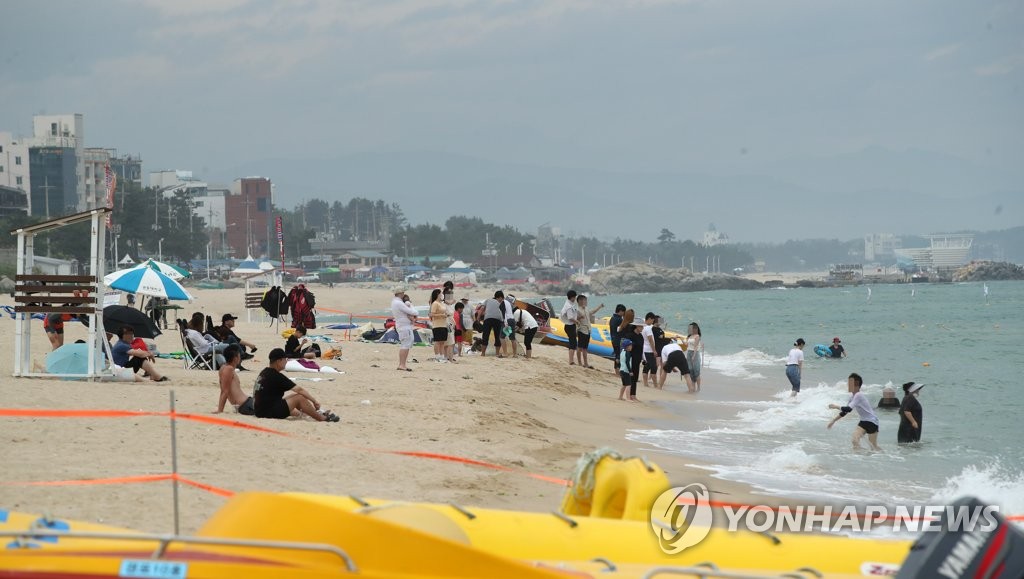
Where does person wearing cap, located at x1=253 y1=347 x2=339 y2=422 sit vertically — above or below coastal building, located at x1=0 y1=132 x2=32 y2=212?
below

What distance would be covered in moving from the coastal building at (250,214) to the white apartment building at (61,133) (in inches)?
1212

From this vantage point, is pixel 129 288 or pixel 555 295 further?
pixel 555 295

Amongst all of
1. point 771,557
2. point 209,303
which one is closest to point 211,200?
point 209,303

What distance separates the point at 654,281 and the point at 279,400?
163 m

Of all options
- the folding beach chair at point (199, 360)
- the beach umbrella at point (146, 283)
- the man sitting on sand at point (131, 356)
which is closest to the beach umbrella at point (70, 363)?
the man sitting on sand at point (131, 356)

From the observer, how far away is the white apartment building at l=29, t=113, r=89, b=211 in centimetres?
13212

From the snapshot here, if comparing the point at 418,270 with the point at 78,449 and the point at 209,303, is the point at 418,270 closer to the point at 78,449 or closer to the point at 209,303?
the point at 209,303

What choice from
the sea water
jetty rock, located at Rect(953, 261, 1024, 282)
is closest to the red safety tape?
the sea water

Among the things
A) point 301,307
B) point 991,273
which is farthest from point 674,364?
point 991,273

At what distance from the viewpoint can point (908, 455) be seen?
14438mm

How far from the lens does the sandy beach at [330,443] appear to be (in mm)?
8070

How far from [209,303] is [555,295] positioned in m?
76.4

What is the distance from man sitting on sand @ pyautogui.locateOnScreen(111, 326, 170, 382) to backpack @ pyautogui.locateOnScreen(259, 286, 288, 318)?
10.7 m

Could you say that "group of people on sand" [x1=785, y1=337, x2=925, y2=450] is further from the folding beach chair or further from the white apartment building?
the white apartment building
